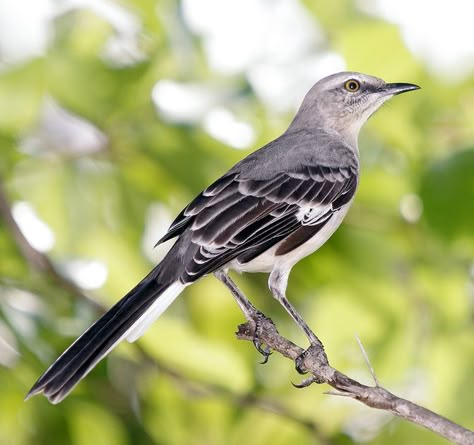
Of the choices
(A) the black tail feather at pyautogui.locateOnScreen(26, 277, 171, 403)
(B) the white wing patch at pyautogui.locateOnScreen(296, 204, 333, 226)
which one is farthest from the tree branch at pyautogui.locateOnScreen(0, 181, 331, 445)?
(B) the white wing patch at pyautogui.locateOnScreen(296, 204, 333, 226)

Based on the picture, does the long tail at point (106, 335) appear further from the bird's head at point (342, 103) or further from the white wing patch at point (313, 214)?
the bird's head at point (342, 103)

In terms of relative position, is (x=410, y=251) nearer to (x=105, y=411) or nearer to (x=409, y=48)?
(x=409, y=48)

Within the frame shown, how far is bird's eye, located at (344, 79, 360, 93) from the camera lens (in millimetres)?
5277

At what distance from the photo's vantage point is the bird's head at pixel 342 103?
5.20 meters

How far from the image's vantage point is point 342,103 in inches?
212

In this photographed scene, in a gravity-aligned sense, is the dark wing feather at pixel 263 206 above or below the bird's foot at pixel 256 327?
above

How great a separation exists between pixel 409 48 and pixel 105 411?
248 centimetres

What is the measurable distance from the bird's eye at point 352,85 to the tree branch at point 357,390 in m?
1.78

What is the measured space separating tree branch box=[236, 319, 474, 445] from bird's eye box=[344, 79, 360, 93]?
1779 millimetres

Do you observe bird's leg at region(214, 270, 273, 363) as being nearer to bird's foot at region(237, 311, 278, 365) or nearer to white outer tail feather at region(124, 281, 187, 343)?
bird's foot at region(237, 311, 278, 365)

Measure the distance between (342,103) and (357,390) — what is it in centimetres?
247

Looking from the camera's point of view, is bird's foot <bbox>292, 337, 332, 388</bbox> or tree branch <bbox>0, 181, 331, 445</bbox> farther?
tree branch <bbox>0, 181, 331, 445</bbox>

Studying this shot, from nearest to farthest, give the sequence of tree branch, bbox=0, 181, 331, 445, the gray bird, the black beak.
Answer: the gray bird, tree branch, bbox=0, 181, 331, 445, the black beak

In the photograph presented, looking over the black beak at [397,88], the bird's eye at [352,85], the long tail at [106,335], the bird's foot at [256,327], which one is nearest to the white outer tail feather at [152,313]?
the long tail at [106,335]
